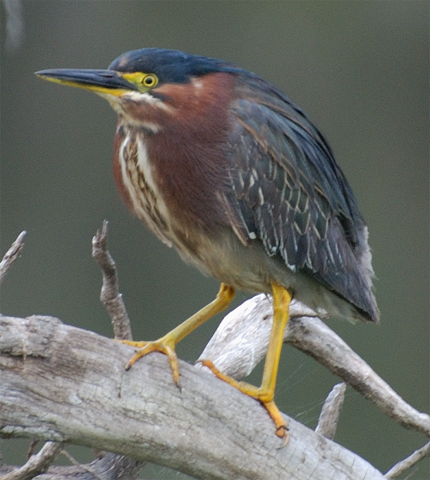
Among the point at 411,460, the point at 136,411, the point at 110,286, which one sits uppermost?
the point at 110,286

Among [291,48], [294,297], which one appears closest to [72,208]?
[291,48]

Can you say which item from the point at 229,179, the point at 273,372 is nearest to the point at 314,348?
the point at 273,372

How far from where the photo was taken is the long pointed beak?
66.0 inches

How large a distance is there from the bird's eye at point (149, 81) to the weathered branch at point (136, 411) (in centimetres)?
51

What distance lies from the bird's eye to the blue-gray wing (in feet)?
0.59

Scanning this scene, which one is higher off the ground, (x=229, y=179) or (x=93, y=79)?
(x=93, y=79)

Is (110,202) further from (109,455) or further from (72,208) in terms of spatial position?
(109,455)

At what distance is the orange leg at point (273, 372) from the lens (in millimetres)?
1754

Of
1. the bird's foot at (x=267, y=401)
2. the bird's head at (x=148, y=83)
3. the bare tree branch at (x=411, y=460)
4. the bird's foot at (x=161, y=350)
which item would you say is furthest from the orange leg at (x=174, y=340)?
the bare tree branch at (x=411, y=460)

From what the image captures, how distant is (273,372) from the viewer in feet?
6.03

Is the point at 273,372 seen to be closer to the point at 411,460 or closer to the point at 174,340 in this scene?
the point at 174,340

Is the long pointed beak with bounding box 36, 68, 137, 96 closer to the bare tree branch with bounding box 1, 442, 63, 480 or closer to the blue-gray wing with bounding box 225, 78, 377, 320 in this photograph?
the blue-gray wing with bounding box 225, 78, 377, 320

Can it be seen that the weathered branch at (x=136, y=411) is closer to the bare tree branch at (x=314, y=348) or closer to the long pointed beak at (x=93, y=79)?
the bare tree branch at (x=314, y=348)

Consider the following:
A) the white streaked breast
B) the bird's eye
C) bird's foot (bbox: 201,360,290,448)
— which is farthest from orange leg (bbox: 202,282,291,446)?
the bird's eye
